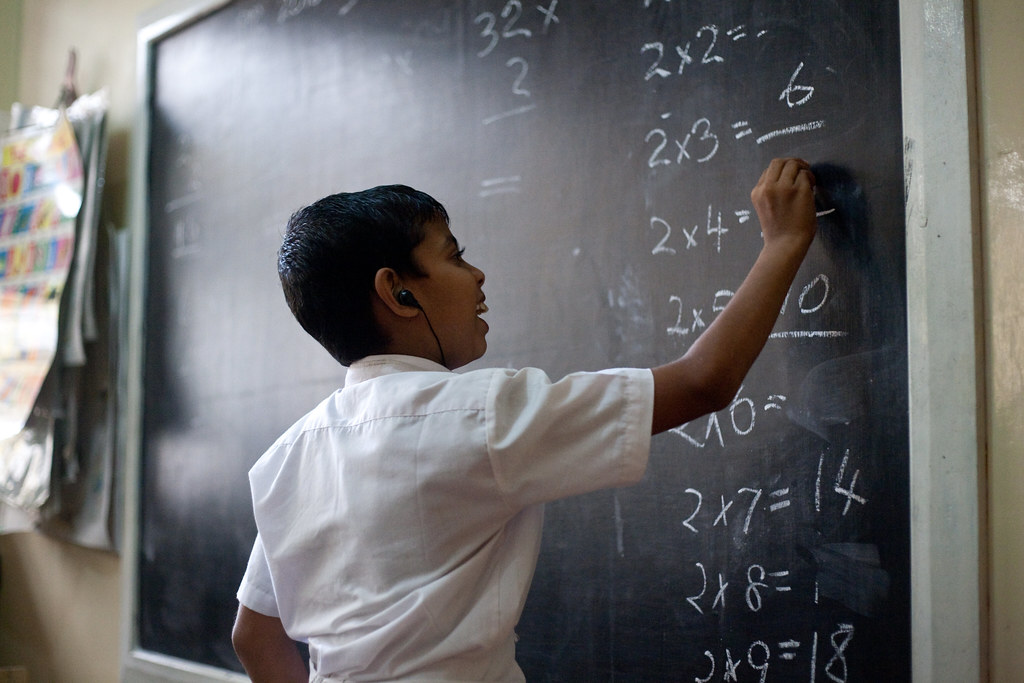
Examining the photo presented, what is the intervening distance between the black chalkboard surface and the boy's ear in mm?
474

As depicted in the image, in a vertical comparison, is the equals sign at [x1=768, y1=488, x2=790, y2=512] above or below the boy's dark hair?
below

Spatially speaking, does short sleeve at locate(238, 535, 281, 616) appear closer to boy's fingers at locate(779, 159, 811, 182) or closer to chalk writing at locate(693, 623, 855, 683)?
chalk writing at locate(693, 623, 855, 683)

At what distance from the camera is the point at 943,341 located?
3.66ft

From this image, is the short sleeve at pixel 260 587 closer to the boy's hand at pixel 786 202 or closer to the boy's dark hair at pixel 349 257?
the boy's dark hair at pixel 349 257

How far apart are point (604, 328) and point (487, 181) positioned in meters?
0.37

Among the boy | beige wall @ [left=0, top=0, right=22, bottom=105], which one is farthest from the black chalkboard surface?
beige wall @ [left=0, top=0, right=22, bottom=105]

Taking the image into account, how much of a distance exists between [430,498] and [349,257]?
283 millimetres

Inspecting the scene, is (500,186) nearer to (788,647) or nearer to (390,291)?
(390,291)

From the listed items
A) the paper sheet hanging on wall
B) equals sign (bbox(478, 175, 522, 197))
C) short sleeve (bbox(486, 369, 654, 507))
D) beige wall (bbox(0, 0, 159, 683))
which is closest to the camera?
short sleeve (bbox(486, 369, 654, 507))

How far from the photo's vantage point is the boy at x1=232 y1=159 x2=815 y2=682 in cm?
91

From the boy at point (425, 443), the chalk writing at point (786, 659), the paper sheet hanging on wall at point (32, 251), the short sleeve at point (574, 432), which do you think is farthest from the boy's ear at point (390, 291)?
the paper sheet hanging on wall at point (32, 251)

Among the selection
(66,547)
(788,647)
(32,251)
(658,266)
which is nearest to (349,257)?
(658,266)

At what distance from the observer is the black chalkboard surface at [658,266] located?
3.90 ft

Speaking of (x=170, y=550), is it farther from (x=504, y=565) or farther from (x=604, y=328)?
(x=504, y=565)
